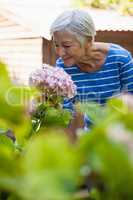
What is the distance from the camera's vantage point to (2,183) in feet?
1.87

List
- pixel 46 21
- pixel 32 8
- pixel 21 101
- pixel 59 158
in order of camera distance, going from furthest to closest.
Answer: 1. pixel 32 8
2. pixel 46 21
3. pixel 21 101
4. pixel 59 158

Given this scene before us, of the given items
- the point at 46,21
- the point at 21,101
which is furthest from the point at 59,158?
the point at 46,21

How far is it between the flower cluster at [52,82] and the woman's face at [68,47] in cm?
88

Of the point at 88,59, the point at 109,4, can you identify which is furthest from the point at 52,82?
the point at 109,4

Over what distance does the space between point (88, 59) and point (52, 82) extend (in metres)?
1.18

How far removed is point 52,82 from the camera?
5.50ft

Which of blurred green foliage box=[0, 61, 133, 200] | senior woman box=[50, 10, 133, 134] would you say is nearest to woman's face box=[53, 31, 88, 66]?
senior woman box=[50, 10, 133, 134]

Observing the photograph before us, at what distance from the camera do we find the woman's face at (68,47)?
269cm

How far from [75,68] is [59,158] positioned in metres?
2.33

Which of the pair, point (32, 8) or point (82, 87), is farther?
point (32, 8)

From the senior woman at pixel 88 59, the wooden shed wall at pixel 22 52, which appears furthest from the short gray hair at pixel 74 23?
the wooden shed wall at pixel 22 52

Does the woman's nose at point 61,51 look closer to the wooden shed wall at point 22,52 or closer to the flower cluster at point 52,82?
the flower cluster at point 52,82

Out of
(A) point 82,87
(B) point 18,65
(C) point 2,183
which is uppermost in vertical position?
(C) point 2,183

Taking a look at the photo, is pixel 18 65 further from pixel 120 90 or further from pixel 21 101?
pixel 21 101
